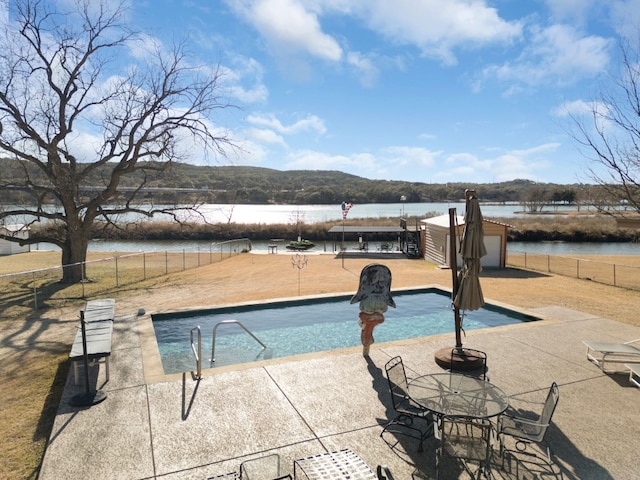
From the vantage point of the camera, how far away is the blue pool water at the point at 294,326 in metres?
9.50

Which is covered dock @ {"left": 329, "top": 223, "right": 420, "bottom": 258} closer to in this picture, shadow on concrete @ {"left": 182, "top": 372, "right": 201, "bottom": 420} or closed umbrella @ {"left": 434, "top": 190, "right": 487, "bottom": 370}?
closed umbrella @ {"left": 434, "top": 190, "right": 487, "bottom": 370}

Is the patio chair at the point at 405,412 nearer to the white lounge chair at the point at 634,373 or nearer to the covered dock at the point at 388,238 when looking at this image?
the white lounge chair at the point at 634,373

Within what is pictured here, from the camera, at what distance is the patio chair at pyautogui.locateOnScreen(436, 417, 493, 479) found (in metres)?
4.29

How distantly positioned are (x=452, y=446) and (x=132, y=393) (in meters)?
4.52

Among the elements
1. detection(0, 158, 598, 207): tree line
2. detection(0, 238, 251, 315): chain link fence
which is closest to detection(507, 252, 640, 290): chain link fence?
detection(0, 158, 598, 207): tree line

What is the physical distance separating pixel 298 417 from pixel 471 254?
3.61 m

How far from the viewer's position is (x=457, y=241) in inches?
893

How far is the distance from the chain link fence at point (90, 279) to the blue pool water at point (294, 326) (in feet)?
15.9

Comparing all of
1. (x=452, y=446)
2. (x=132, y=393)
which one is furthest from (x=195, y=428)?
(x=452, y=446)

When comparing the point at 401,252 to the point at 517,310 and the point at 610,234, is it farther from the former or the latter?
the point at 610,234

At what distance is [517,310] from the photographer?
1170cm

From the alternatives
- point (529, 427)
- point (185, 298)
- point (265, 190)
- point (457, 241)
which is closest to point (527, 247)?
point (457, 241)

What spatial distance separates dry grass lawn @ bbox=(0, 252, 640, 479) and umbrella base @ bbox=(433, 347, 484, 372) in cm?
581

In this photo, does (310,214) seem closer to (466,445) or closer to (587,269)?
(587,269)
